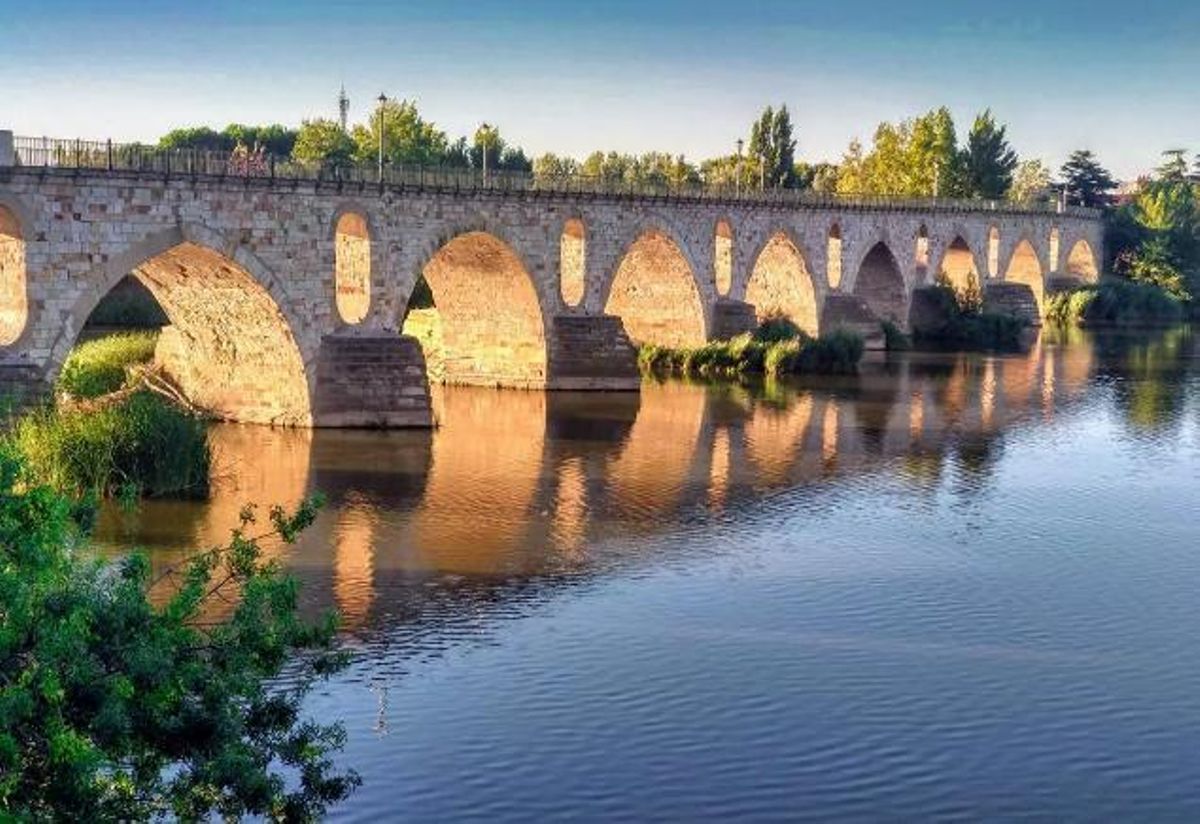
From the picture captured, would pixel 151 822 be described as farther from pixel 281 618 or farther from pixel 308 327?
pixel 308 327

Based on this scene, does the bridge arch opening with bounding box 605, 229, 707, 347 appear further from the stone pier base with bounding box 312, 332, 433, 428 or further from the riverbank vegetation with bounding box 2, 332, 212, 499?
the riverbank vegetation with bounding box 2, 332, 212, 499

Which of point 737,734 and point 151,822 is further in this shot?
point 737,734

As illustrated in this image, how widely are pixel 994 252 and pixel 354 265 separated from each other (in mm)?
53534

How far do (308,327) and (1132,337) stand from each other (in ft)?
171

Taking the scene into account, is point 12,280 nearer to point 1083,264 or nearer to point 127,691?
point 127,691

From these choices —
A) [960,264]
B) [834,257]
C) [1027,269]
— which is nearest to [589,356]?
[834,257]

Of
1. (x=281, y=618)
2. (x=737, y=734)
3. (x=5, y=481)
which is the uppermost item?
(x=5, y=481)

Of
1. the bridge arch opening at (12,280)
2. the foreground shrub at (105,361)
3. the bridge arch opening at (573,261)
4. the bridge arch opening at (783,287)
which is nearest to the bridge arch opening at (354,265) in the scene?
the foreground shrub at (105,361)

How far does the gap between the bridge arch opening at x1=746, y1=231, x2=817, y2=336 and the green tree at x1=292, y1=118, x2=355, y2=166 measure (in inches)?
1102

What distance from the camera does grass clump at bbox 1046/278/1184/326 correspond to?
89312 mm

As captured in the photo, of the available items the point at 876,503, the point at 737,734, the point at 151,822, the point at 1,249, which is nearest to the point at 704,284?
the point at 876,503

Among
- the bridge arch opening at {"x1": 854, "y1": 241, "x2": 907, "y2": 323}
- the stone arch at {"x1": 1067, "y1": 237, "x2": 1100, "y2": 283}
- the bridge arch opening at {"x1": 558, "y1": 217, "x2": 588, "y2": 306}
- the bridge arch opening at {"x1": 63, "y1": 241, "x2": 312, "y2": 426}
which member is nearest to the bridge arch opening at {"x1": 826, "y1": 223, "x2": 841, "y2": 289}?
the bridge arch opening at {"x1": 854, "y1": 241, "x2": 907, "y2": 323}

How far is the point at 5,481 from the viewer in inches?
487

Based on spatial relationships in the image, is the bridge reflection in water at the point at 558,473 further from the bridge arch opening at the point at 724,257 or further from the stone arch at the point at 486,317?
the bridge arch opening at the point at 724,257
